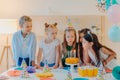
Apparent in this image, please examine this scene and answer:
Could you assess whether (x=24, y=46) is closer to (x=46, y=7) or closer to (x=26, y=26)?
(x=26, y=26)

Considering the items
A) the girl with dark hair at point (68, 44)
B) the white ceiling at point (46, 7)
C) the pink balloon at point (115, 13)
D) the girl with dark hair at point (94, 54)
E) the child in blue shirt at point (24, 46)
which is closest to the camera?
the pink balloon at point (115, 13)

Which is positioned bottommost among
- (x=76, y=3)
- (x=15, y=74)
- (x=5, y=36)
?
(x=15, y=74)

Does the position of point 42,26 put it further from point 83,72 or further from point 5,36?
point 83,72

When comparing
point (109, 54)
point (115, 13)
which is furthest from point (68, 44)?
point (115, 13)

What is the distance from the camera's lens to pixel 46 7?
362cm

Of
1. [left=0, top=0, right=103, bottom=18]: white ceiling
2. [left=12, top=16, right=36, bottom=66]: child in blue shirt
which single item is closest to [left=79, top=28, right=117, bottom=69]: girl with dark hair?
[left=12, top=16, right=36, bottom=66]: child in blue shirt

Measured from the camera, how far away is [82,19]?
11.5ft

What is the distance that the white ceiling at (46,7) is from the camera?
11.7 feet

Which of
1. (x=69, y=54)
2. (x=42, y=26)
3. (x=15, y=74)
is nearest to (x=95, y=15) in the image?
(x=42, y=26)

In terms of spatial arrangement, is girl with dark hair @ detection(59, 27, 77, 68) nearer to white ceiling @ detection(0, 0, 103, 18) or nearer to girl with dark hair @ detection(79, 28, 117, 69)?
girl with dark hair @ detection(79, 28, 117, 69)

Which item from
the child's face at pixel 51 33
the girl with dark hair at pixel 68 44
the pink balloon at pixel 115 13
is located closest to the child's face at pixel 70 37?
the girl with dark hair at pixel 68 44

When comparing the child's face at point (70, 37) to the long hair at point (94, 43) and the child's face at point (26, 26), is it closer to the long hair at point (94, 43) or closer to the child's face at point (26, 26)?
the long hair at point (94, 43)

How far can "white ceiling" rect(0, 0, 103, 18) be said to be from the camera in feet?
11.7

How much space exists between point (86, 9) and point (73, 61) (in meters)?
1.64
